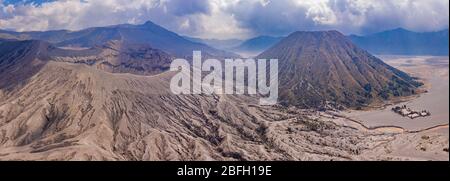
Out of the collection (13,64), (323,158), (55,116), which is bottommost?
(323,158)

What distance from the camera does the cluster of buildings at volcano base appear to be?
5669 inches

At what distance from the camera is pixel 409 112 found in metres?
149

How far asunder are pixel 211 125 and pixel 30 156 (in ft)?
153

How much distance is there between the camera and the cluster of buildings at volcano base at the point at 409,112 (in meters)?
144

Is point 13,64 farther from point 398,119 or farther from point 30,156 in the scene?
point 398,119

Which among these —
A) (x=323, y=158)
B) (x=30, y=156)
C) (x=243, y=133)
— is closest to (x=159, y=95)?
(x=243, y=133)

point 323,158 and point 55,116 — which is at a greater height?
point 55,116

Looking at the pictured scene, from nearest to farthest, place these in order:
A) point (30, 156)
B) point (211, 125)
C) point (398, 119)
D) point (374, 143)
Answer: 1. point (30, 156)
2. point (374, 143)
3. point (211, 125)
4. point (398, 119)

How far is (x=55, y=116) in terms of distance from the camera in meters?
113

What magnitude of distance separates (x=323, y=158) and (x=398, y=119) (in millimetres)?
57446
